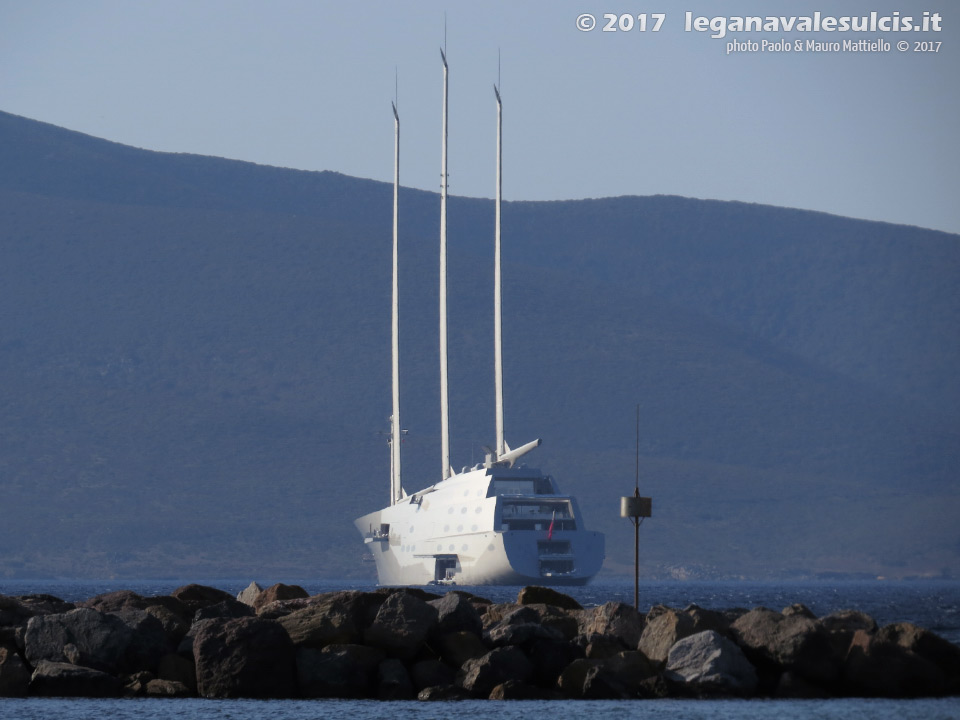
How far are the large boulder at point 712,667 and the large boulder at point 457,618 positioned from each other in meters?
3.61

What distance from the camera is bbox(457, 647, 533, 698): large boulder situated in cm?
2892

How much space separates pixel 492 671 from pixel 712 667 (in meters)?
3.66

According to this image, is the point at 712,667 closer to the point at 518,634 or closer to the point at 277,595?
the point at 518,634

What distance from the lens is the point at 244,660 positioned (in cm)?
2828

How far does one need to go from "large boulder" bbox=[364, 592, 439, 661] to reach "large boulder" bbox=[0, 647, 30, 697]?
5813 mm

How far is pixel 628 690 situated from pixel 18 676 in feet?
33.9

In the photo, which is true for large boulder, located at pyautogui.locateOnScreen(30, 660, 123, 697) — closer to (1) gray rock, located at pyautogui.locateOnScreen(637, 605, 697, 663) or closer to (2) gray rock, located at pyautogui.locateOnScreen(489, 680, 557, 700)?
(2) gray rock, located at pyautogui.locateOnScreen(489, 680, 557, 700)

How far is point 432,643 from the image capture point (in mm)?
30172

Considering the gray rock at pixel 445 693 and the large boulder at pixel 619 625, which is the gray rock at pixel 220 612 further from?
the large boulder at pixel 619 625

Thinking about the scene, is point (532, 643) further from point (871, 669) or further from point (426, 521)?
point (426, 521)

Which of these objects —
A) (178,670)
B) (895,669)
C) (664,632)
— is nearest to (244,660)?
(178,670)

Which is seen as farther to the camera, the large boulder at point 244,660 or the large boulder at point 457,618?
the large boulder at point 457,618

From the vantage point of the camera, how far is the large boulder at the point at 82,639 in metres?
29.7

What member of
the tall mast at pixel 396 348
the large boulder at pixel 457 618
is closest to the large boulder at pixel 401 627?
the large boulder at pixel 457 618
